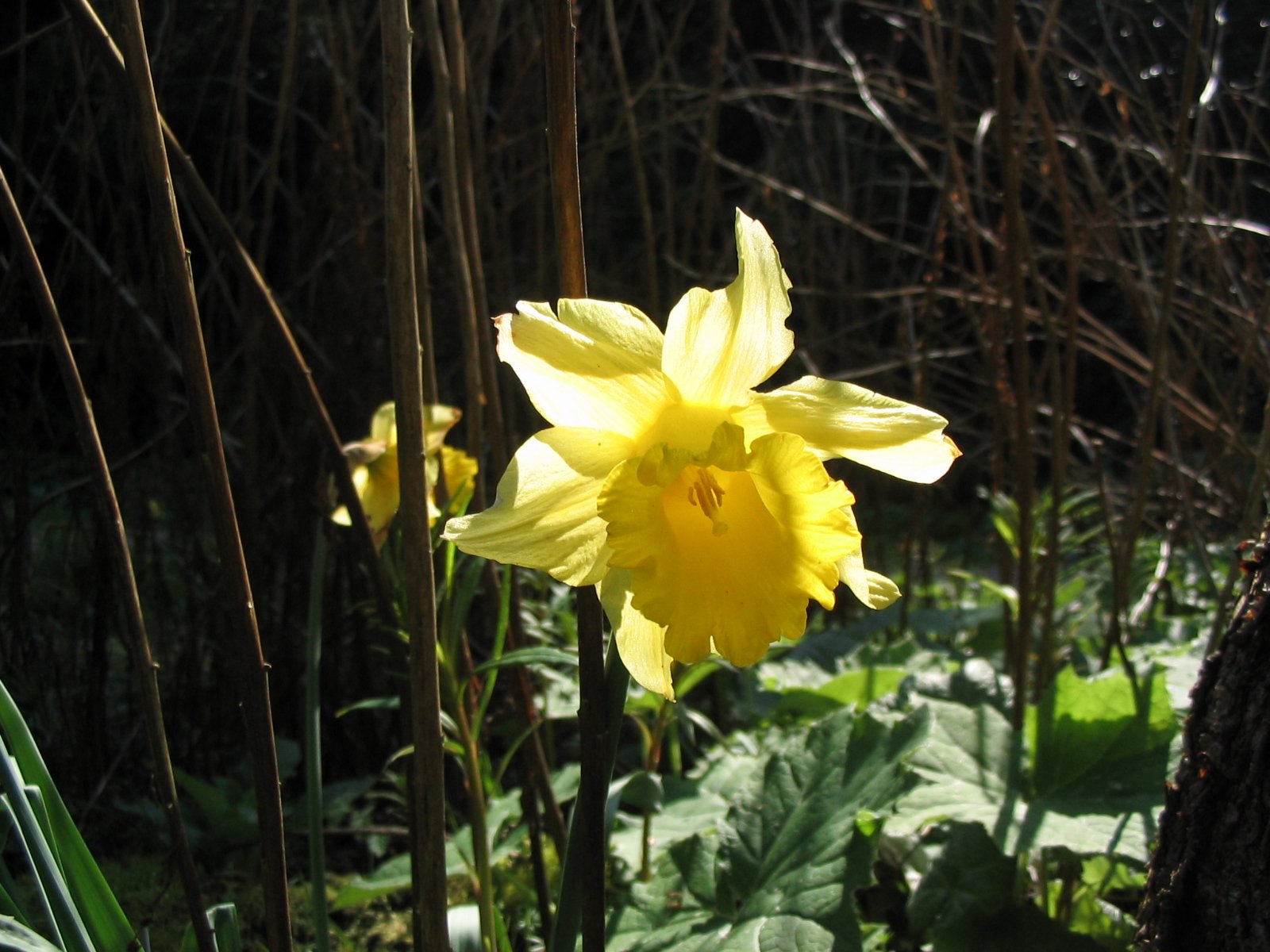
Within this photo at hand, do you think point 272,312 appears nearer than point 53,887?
No

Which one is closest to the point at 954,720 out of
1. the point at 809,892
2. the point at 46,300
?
the point at 809,892

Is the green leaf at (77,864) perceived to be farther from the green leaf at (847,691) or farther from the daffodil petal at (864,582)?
the green leaf at (847,691)

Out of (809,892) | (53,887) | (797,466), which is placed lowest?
(809,892)

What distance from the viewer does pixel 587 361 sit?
73cm

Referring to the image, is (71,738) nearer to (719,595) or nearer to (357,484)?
(357,484)

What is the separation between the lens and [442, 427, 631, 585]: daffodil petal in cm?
72

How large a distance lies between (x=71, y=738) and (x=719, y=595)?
1.46 meters

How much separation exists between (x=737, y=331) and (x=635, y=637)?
24 centimetres

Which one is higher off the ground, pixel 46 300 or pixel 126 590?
pixel 46 300

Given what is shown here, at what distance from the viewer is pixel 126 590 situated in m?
0.89

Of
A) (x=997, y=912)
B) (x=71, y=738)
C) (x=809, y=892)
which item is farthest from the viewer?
(x=71, y=738)

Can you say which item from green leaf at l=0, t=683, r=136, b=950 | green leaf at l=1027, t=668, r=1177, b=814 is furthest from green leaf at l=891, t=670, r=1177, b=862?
green leaf at l=0, t=683, r=136, b=950

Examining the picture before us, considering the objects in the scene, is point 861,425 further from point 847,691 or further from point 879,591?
point 847,691

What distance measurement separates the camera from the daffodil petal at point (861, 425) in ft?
2.39
